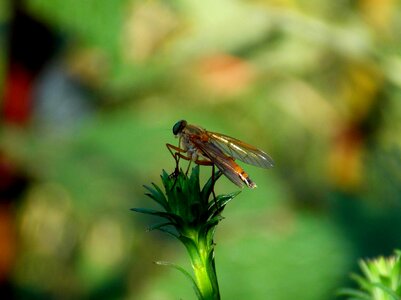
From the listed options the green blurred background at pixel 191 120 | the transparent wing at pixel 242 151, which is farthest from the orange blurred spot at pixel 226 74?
the transparent wing at pixel 242 151

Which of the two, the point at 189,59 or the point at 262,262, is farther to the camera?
the point at 189,59

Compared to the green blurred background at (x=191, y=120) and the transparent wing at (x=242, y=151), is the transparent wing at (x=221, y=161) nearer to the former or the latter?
the transparent wing at (x=242, y=151)

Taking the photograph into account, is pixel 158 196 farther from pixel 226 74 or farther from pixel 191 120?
pixel 226 74

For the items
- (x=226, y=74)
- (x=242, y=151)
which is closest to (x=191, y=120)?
(x=226, y=74)

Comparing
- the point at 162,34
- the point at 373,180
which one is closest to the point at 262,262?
the point at 373,180

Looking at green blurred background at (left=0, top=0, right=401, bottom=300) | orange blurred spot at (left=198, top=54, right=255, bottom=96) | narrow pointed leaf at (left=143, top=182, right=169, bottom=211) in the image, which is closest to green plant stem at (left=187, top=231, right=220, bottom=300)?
narrow pointed leaf at (left=143, top=182, right=169, bottom=211)

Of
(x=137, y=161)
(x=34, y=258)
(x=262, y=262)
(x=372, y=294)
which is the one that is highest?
(x=137, y=161)

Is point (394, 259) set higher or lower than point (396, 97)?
lower

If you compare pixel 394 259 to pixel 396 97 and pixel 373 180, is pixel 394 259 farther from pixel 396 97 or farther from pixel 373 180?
pixel 396 97
